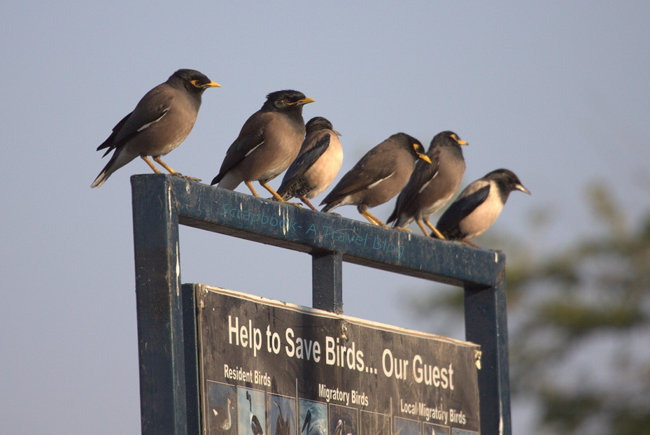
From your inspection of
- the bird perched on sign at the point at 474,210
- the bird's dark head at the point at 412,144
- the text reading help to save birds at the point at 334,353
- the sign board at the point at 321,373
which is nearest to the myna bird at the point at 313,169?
the bird's dark head at the point at 412,144

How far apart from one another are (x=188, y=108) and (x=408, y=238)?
1.87 m

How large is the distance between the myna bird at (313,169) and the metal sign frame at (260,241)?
217 centimetres

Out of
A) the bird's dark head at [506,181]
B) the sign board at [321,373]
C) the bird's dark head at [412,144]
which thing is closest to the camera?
the sign board at [321,373]

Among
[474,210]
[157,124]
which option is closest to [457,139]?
[474,210]

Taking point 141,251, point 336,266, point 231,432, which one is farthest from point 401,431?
point 141,251

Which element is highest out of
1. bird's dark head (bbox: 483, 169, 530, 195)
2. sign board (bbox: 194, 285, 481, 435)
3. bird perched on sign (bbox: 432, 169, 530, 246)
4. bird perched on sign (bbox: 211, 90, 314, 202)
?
bird's dark head (bbox: 483, 169, 530, 195)

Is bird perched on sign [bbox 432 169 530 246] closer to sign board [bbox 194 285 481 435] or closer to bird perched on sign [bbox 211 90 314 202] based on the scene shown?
bird perched on sign [bbox 211 90 314 202]

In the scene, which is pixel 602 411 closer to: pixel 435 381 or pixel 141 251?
pixel 435 381

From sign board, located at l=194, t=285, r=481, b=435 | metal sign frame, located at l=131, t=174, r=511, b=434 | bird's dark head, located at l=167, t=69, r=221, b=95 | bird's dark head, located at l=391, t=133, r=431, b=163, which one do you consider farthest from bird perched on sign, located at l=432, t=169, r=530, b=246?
sign board, located at l=194, t=285, r=481, b=435

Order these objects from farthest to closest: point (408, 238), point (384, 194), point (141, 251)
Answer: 1. point (384, 194)
2. point (408, 238)
3. point (141, 251)

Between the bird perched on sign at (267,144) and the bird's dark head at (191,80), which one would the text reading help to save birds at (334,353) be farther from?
the bird's dark head at (191,80)

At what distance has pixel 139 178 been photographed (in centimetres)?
351

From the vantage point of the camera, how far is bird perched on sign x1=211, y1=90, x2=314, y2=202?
604cm

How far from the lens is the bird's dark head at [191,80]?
19.9ft
